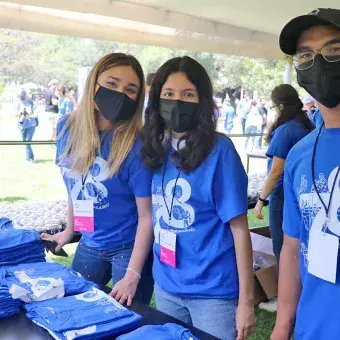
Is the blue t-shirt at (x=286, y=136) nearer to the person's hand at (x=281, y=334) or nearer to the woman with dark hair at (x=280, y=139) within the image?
the woman with dark hair at (x=280, y=139)

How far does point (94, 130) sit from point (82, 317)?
0.74 meters

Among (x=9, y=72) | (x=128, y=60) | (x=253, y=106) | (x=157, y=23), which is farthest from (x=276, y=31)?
(x=9, y=72)

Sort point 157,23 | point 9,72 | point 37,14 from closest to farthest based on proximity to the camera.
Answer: point 37,14 < point 157,23 < point 9,72

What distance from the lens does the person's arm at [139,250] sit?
4.94 ft

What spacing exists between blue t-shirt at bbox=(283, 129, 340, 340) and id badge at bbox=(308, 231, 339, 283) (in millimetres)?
16

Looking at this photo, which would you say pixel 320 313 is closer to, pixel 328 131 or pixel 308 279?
pixel 308 279

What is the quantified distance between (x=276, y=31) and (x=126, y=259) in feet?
13.1

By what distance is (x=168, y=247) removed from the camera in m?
1.50

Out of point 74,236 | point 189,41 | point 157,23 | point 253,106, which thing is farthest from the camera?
point 253,106

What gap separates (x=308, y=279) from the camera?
3.84ft

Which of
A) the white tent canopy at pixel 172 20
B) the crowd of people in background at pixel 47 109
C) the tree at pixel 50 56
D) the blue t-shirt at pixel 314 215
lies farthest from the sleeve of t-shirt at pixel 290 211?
the tree at pixel 50 56

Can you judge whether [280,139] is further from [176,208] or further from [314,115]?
[176,208]

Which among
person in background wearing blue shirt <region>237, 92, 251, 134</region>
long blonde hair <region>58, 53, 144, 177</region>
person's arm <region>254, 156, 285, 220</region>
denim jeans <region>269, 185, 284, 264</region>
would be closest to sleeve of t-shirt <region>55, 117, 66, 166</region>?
long blonde hair <region>58, 53, 144, 177</region>

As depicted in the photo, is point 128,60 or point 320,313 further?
point 128,60
